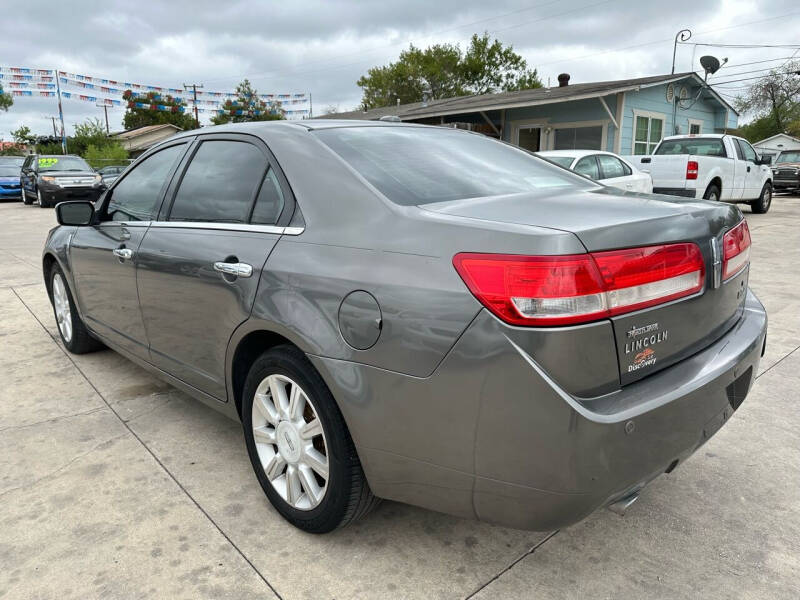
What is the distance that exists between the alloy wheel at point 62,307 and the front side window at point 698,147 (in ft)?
40.7

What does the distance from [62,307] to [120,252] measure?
161cm

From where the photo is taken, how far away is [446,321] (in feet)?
5.60

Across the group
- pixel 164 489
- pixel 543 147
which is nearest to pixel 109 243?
pixel 164 489

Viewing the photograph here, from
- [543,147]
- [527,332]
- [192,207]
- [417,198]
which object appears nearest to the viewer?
[527,332]

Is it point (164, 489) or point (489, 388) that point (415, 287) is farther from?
point (164, 489)

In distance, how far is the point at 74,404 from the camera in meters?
3.58

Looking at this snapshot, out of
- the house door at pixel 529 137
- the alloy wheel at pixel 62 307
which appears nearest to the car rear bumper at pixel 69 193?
the house door at pixel 529 137

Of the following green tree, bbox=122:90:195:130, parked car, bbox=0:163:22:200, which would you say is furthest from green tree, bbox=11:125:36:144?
parked car, bbox=0:163:22:200

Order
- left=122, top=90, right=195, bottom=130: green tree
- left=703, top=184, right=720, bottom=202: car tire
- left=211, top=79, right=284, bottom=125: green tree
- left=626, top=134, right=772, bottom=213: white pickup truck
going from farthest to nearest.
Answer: left=122, top=90, right=195, bottom=130: green tree < left=211, top=79, right=284, bottom=125: green tree < left=703, top=184, right=720, bottom=202: car tire < left=626, top=134, right=772, bottom=213: white pickup truck

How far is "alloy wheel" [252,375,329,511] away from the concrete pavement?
182 mm

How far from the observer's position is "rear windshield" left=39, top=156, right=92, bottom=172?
18.9 m

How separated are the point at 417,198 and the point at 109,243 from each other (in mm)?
2184

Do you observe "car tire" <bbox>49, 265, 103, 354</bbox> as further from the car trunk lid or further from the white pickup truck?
the white pickup truck

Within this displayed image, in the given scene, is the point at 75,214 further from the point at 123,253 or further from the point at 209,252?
the point at 209,252
